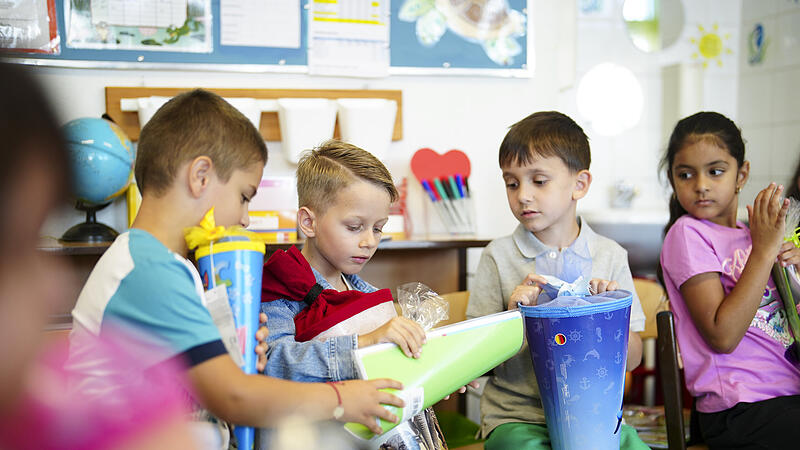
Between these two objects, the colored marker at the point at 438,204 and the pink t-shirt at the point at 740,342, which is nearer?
the pink t-shirt at the point at 740,342

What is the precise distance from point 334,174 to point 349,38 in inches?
57.9

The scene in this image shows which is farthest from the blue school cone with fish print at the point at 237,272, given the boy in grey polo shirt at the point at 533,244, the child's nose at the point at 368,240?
the boy in grey polo shirt at the point at 533,244

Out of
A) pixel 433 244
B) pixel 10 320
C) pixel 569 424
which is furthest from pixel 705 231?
pixel 10 320

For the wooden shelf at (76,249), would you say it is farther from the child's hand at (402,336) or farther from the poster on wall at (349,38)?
the child's hand at (402,336)

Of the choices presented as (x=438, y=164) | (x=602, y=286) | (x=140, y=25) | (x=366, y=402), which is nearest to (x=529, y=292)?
(x=602, y=286)

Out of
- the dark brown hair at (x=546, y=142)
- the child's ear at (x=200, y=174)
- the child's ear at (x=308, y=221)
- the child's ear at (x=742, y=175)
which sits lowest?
the child's ear at (x=308, y=221)

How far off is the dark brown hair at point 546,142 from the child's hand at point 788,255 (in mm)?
502

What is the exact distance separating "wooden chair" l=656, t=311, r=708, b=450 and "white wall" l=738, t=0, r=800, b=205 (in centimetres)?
279

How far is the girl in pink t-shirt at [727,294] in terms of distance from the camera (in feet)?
5.26

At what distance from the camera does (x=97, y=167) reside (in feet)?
7.19

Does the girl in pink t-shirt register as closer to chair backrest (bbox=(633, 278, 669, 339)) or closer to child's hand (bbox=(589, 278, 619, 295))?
chair backrest (bbox=(633, 278, 669, 339))

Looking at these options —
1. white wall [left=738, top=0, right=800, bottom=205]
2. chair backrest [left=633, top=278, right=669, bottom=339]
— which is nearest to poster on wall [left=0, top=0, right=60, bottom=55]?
chair backrest [left=633, top=278, right=669, bottom=339]

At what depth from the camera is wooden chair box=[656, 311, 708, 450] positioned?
1516mm

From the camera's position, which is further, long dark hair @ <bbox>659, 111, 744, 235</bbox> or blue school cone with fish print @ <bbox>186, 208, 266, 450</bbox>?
long dark hair @ <bbox>659, 111, 744, 235</bbox>
